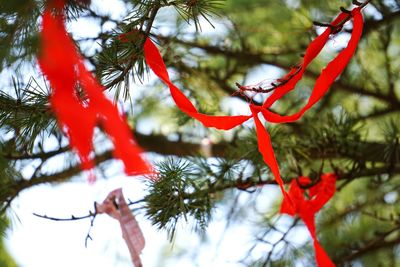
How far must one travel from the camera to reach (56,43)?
0.54 m

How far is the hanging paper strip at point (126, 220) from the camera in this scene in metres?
0.78

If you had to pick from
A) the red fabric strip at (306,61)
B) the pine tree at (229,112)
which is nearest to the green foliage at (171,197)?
the pine tree at (229,112)

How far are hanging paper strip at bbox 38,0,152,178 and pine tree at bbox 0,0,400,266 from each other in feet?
0.08

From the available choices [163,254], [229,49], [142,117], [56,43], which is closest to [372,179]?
[229,49]

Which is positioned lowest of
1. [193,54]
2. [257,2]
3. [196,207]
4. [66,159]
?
[196,207]

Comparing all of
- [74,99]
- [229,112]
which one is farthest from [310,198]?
[74,99]

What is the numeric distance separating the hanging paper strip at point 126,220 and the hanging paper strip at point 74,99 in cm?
22

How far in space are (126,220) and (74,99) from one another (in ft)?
0.89

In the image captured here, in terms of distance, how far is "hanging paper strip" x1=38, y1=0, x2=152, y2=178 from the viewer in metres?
0.54

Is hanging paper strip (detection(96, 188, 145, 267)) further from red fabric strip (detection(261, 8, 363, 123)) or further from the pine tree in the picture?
red fabric strip (detection(261, 8, 363, 123))

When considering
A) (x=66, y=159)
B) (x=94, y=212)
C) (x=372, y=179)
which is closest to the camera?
(x=94, y=212)

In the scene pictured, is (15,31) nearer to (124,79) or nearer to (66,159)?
(124,79)

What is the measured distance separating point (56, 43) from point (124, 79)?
4.5 inches

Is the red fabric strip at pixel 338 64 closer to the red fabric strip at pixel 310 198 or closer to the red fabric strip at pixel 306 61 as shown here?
the red fabric strip at pixel 306 61
